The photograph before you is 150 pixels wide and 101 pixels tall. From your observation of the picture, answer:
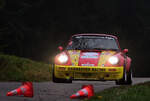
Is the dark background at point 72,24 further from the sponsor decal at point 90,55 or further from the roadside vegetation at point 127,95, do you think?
the roadside vegetation at point 127,95

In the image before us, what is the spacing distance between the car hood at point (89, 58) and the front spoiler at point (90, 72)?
16 cm

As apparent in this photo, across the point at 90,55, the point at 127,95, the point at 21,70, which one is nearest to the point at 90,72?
the point at 90,55

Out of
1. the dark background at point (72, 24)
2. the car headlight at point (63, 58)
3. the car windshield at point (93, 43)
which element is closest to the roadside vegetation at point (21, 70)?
the car windshield at point (93, 43)

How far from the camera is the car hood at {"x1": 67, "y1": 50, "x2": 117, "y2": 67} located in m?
9.77

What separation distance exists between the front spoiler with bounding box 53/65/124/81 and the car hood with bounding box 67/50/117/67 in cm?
16

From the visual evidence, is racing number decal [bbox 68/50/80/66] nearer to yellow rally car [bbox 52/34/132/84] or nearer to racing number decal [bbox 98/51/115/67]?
yellow rally car [bbox 52/34/132/84]

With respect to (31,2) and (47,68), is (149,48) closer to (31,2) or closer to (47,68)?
(31,2)

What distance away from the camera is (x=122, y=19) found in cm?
6266

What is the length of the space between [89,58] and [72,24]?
155 ft

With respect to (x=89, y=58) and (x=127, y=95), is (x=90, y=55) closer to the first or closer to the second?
(x=89, y=58)

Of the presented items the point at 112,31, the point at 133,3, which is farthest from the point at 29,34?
the point at 133,3

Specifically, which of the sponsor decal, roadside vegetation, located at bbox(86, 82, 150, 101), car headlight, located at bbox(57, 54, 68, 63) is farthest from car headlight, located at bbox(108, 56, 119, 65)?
car headlight, located at bbox(57, 54, 68, 63)

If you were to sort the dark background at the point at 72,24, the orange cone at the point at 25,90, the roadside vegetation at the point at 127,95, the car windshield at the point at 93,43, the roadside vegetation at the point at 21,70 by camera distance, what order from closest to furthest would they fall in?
the roadside vegetation at the point at 127,95 → the orange cone at the point at 25,90 → the car windshield at the point at 93,43 → the roadside vegetation at the point at 21,70 → the dark background at the point at 72,24

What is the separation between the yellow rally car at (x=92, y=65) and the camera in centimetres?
961
